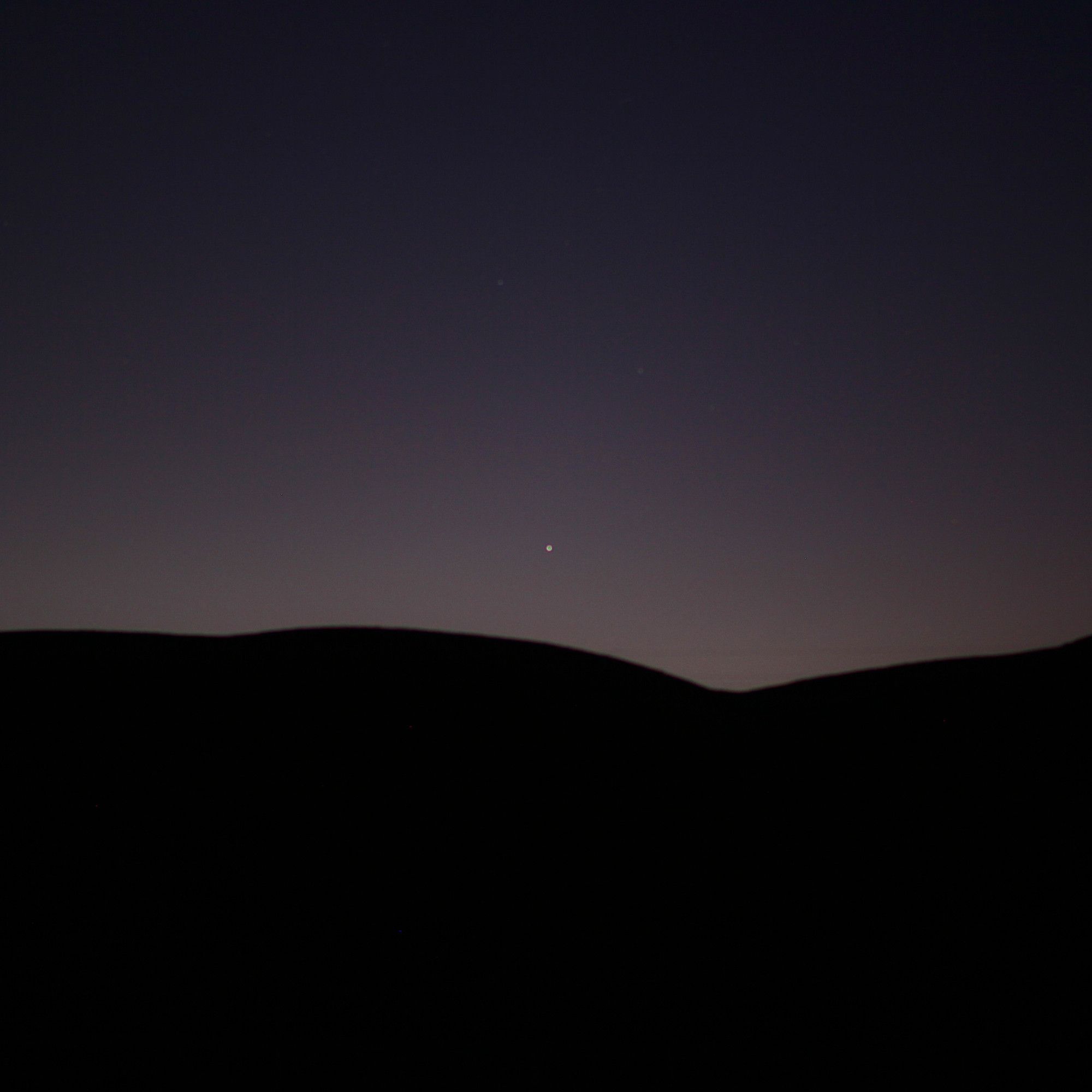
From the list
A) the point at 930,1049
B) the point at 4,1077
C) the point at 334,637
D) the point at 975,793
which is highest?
the point at 334,637

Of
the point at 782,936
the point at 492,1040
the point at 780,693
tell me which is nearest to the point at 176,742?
the point at 492,1040

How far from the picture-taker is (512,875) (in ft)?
4.66

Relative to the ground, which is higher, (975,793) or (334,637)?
(334,637)

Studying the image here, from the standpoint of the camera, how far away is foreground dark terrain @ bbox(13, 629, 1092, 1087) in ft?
3.89

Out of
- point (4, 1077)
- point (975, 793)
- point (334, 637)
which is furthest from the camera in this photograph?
point (334, 637)

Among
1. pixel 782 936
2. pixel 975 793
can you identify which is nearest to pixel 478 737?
pixel 782 936

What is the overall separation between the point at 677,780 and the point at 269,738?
0.83 m

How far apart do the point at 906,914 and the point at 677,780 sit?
1.56ft

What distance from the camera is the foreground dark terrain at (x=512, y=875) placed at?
1.18 metres

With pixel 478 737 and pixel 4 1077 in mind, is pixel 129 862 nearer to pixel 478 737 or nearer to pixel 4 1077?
pixel 4 1077

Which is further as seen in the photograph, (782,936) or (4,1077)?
(782,936)

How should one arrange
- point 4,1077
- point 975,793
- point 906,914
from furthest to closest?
→ point 975,793 → point 906,914 → point 4,1077

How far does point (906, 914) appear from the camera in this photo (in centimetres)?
141

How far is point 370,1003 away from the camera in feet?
3.93
